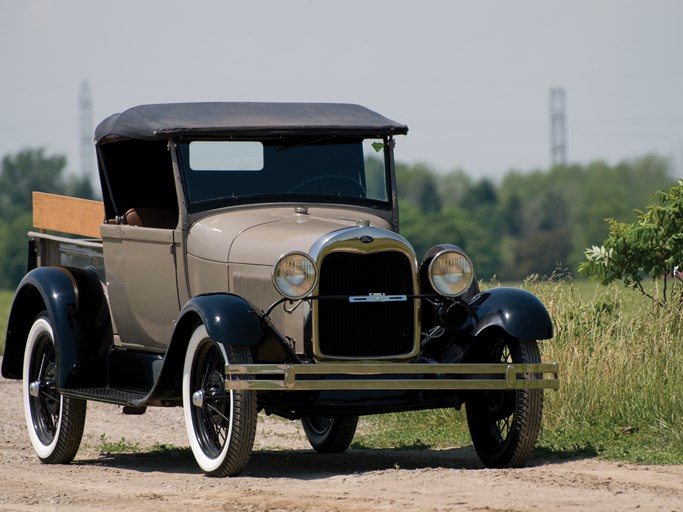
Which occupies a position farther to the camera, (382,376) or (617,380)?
(617,380)

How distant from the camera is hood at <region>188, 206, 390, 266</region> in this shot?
8.48 meters

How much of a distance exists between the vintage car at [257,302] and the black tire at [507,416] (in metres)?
0.01

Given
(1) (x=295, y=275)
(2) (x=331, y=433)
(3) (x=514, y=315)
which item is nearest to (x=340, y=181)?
(1) (x=295, y=275)

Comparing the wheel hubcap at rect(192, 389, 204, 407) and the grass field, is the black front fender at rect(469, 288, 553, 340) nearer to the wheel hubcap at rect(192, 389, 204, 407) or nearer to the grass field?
the grass field

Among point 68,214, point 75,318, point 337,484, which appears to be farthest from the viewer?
point 68,214

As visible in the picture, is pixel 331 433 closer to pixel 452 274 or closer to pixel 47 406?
pixel 47 406

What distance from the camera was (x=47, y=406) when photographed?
407 inches

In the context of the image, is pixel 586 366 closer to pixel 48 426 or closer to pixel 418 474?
pixel 418 474

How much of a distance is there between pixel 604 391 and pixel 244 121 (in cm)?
334

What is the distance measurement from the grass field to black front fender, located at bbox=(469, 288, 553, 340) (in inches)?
39.7

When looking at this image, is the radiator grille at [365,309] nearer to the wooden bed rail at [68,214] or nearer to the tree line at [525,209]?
the wooden bed rail at [68,214]

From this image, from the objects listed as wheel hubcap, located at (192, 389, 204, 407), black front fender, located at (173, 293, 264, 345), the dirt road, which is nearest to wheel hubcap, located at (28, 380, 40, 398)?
the dirt road

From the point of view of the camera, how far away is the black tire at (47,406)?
990cm

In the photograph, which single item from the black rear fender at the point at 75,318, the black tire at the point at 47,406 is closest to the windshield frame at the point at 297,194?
the black rear fender at the point at 75,318
